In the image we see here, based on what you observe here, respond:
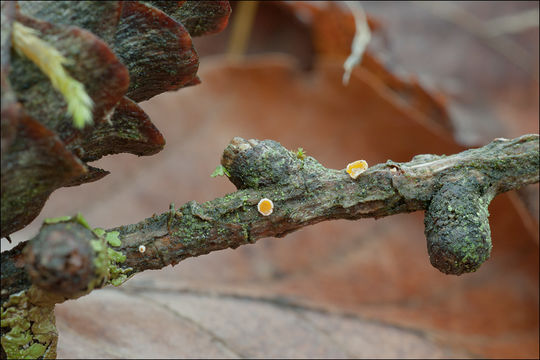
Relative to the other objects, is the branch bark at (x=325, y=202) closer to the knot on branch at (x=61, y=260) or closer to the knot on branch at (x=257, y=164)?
the knot on branch at (x=257, y=164)

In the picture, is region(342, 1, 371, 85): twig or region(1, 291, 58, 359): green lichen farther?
region(342, 1, 371, 85): twig

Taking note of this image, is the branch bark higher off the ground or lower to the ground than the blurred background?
higher

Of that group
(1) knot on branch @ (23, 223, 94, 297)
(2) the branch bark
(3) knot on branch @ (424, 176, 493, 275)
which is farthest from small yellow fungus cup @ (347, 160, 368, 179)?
(1) knot on branch @ (23, 223, 94, 297)

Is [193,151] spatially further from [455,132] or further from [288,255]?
[455,132]

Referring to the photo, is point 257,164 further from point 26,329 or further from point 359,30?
point 359,30

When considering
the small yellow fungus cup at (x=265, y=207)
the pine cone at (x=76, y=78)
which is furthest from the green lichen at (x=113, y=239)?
the small yellow fungus cup at (x=265, y=207)

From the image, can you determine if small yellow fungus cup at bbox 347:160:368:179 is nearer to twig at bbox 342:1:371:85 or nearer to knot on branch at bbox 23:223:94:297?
knot on branch at bbox 23:223:94:297

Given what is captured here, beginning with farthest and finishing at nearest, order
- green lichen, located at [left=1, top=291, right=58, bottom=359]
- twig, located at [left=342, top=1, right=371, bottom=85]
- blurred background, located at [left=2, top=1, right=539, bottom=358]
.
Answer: twig, located at [left=342, top=1, right=371, bottom=85] < blurred background, located at [left=2, top=1, right=539, bottom=358] < green lichen, located at [left=1, top=291, right=58, bottom=359]

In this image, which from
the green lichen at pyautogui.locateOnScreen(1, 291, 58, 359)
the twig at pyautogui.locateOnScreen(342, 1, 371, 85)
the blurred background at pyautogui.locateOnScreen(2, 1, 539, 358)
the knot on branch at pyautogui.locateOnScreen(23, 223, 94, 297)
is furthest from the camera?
the twig at pyautogui.locateOnScreen(342, 1, 371, 85)
